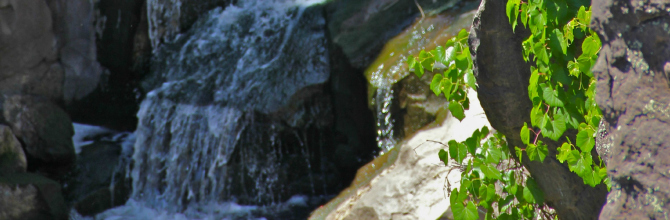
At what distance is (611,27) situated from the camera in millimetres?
1137

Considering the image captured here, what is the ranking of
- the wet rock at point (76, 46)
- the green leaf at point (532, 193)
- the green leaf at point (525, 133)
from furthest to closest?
the wet rock at point (76, 46)
the green leaf at point (532, 193)
the green leaf at point (525, 133)

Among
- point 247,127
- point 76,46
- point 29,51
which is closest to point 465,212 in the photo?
point 247,127

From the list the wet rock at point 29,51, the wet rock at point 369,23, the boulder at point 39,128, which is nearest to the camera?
the wet rock at point 369,23

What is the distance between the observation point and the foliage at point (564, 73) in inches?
60.4

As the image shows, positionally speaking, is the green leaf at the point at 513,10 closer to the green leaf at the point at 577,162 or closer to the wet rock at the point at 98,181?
the green leaf at the point at 577,162

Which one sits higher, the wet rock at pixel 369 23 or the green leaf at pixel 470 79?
the green leaf at pixel 470 79

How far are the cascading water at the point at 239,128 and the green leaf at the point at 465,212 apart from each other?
2.73m

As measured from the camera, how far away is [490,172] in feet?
6.77

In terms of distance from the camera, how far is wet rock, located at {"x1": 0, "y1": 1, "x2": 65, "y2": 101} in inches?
218

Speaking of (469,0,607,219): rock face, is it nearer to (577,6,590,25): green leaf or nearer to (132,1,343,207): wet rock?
(577,6,590,25): green leaf

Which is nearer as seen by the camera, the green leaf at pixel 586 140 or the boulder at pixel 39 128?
the green leaf at pixel 586 140

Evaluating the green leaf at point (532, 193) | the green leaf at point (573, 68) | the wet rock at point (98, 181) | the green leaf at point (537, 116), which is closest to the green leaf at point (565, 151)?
the green leaf at point (537, 116)

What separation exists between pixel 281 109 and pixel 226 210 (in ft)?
3.41

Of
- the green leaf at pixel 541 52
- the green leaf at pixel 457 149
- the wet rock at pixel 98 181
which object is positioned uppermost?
the green leaf at pixel 541 52
